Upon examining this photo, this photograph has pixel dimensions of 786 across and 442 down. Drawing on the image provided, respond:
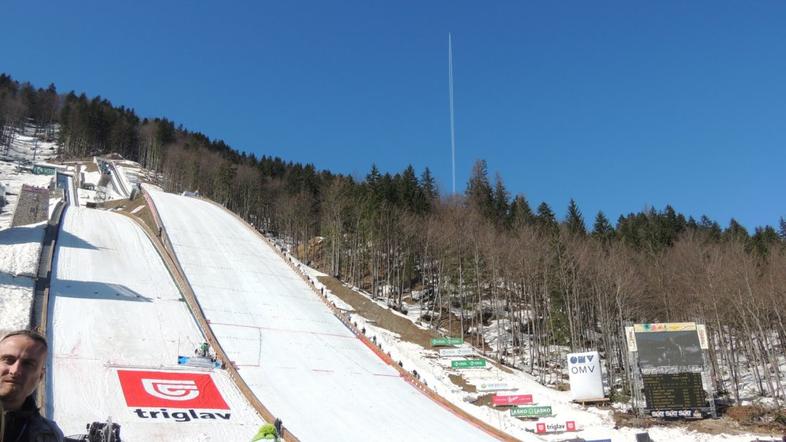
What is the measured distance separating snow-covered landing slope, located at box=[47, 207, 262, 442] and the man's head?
16.6 meters

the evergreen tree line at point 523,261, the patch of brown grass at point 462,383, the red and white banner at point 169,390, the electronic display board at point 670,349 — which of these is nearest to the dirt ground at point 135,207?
the evergreen tree line at point 523,261

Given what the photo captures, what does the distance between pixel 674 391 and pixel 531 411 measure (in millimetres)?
6776

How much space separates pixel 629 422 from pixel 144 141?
357 ft

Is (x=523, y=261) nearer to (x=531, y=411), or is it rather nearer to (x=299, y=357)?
(x=531, y=411)

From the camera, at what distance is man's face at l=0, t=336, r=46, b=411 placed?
215 centimetres

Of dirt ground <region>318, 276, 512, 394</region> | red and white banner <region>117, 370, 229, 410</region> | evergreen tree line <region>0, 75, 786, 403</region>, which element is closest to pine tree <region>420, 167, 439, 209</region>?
evergreen tree line <region>0, 75, 786, 403</region>

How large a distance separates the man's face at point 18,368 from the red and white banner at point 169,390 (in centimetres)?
1905

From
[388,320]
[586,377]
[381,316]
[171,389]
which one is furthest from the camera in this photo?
[381,316]

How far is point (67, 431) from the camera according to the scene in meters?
16.2

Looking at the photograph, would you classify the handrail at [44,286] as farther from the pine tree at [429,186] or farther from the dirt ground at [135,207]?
the pine tree at [429,186]

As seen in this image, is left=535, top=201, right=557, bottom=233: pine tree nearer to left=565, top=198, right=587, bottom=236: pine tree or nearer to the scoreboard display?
left=565, top=198, right=587, bottom=236: pine tree

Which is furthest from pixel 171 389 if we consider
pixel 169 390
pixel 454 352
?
pixel 454 352

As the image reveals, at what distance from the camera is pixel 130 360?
74.9 feet

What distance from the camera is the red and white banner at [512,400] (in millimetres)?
27094
